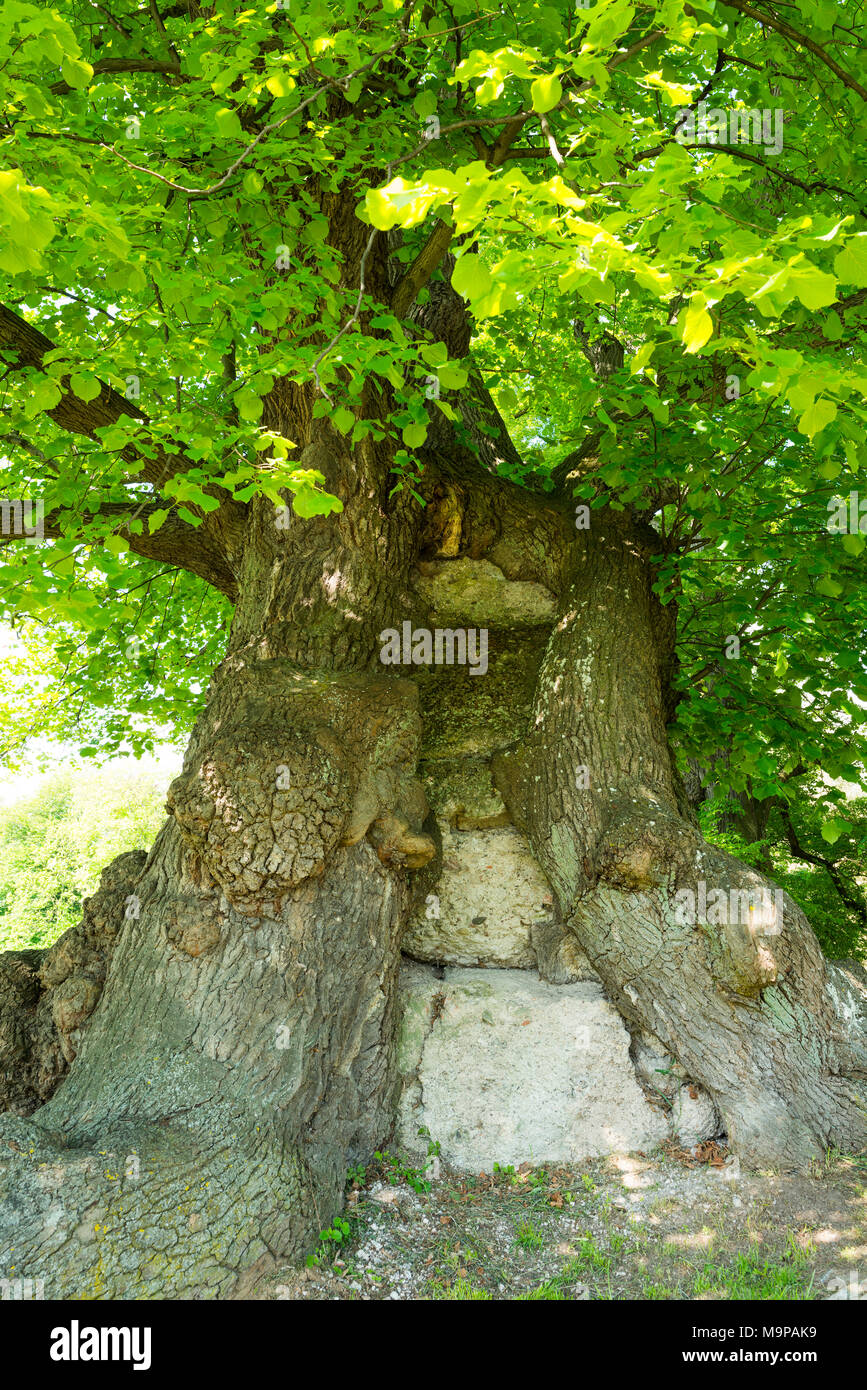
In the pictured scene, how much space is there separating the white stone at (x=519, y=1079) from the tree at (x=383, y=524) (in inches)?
12.3

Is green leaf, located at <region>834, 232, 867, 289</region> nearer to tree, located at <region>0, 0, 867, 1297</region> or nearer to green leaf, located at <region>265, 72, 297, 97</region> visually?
tree, located at <region>0, 0, 867, 1297</region>

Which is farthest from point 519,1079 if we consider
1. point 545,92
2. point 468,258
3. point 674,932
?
point 545,92

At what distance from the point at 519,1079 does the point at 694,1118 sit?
0.99 meters

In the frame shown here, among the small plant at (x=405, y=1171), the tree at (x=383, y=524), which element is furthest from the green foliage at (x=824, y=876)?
the small plant at (x=405, y=1171)

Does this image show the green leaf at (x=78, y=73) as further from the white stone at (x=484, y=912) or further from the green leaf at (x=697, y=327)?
the white stone at (x=484, y=912)

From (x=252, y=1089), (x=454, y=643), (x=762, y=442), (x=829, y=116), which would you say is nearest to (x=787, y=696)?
(x=762, y=442)

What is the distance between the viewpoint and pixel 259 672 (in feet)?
18.0

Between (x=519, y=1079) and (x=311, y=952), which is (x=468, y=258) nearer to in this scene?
(x=311, y=952)

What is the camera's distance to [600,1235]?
4.29m

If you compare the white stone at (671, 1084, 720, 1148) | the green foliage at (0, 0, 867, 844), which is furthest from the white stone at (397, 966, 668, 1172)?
the green foliage at (0, 0, 867, 844)

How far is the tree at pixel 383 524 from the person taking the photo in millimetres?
3506

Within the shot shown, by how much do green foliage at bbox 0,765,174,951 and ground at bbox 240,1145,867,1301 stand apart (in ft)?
64.7

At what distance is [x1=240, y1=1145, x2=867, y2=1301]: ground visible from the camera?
3.83 m

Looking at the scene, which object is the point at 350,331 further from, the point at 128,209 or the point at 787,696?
the point at 787,696
